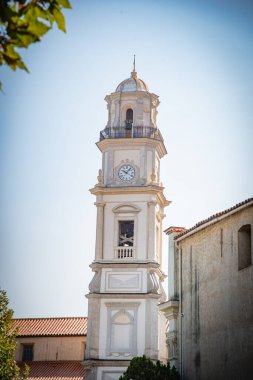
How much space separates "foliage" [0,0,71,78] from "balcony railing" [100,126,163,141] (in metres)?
40.3

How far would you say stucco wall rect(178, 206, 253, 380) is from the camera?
22.9 meters

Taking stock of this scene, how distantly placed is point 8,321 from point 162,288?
647 inches

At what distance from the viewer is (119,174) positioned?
4622 cm

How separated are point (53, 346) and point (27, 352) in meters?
2.14

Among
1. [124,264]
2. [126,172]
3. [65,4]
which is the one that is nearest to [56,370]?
[124,264]

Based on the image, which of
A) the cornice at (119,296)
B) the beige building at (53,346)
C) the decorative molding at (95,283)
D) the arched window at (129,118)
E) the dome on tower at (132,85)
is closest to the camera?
the cornice at (119,296)

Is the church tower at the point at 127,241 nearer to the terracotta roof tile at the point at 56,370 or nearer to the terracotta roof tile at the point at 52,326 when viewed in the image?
the terracotta roof tile at the point at 56,370

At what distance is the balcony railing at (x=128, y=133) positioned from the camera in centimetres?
4688

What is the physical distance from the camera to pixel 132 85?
159 ft

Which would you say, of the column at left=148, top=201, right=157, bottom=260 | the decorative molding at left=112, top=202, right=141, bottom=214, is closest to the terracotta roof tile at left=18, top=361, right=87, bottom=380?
the column at left=148, top=201, right=157, bottom=260

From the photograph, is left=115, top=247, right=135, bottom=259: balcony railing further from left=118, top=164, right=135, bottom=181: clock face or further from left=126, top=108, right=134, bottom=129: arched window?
left=126, top=108, right=134, bottom=129: arched window

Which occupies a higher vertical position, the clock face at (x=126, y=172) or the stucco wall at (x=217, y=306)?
the clock face at (x=126, y=172)

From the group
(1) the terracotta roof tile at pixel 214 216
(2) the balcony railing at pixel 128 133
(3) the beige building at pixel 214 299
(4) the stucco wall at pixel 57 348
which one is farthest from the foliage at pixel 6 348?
(4) the stucco wall at pixel 57 348

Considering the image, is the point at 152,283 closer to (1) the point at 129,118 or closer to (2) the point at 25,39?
(1) the point at 129,118
